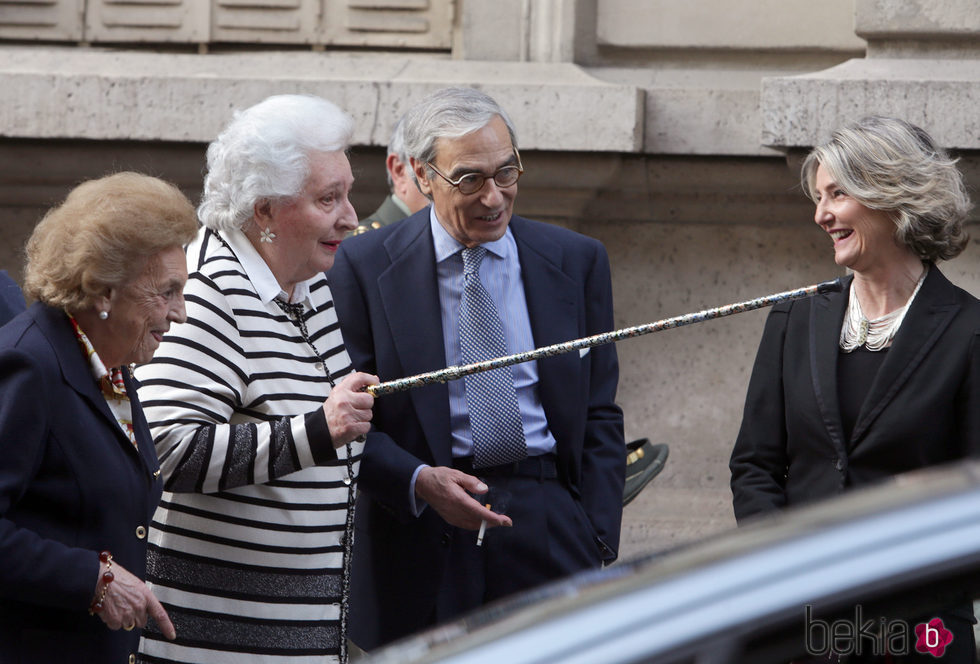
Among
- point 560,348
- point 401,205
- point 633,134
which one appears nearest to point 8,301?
point 560,348

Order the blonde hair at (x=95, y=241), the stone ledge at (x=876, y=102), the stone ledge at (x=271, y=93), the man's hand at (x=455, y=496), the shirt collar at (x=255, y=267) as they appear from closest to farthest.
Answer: the blonde hair at (x=95, y=241), the shirt collar at (x=255, y=267), the man's hand at (x=455, y=496), the stone ledge at (x=876, y=102), the stone ledge at (x=271, y=93)

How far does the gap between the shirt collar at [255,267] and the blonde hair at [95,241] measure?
1.02ft

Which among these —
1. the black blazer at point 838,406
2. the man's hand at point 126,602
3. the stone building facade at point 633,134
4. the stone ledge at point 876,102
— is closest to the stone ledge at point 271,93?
the stone building facade at point 633,134

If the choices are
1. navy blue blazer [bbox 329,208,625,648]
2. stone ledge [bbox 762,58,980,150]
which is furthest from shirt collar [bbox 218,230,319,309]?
stone ledge [bbox 762,58,980,150]

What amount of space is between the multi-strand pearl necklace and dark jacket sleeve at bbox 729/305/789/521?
0.14m

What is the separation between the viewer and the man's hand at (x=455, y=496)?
9.64 feet

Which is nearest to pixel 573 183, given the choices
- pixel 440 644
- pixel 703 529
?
pixel 703 529

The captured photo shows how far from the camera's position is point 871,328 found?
3113mm

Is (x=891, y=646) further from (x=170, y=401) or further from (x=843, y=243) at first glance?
(x=843, y=243)

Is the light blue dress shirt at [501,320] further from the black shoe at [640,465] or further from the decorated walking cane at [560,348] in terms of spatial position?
the black shoe at [640,465]

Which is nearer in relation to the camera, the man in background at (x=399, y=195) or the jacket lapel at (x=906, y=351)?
the jacket lapel at (x=906, y=351)

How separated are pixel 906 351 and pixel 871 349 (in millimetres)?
99

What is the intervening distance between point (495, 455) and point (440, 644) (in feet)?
5.04

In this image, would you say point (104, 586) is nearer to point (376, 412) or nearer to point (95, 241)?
point (95, 241)
